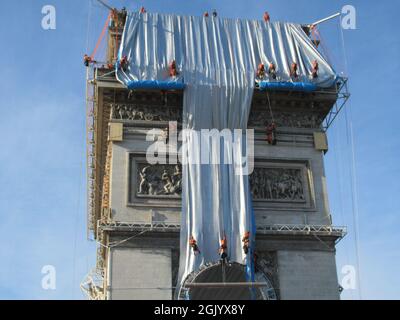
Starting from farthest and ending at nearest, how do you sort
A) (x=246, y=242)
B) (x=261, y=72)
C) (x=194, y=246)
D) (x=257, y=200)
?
1. (x=261, y=72)
2. (x=257, y=200)
3. (x=246, y=242)
4. (x=194, y=246)

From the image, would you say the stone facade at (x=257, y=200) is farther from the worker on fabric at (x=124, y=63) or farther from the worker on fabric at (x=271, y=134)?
the worker on fabric at (x=124, y=63)

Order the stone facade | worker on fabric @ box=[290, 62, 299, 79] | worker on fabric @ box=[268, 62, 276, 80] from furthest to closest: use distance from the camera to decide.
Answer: worker on fabric @ box=[290, 62, 299, 79], worker on fabric @ box=[268, 62, 276, 80], the stone facade

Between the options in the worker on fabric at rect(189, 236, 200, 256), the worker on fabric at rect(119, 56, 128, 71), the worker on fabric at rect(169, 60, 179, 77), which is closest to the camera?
the worker on fabric at rect(189, 236, 200, 256)

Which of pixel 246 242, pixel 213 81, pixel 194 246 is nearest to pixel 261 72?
pixel 213 81

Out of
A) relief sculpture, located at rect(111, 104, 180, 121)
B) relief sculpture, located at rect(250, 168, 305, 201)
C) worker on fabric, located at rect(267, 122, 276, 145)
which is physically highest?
relief sculpture, located at rect(111, 104, 180, 121)

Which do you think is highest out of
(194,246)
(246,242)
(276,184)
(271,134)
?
(271,134)

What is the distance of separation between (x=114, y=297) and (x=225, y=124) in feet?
26.7

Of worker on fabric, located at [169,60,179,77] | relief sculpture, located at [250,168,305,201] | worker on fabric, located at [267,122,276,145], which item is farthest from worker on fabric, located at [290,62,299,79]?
worker on fabric, located at [169,60,179,77]

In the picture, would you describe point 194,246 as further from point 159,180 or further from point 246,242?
point 159,180

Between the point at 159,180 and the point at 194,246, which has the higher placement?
the point at 159,180

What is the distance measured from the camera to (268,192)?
26.7m

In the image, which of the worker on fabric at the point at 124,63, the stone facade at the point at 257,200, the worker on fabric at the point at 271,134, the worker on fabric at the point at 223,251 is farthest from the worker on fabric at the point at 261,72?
the worker on fabric at the point at 223,251

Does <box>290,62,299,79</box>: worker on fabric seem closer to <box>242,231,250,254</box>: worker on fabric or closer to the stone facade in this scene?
the stone facade

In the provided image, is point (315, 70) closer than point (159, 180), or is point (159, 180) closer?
point (159, 180)
